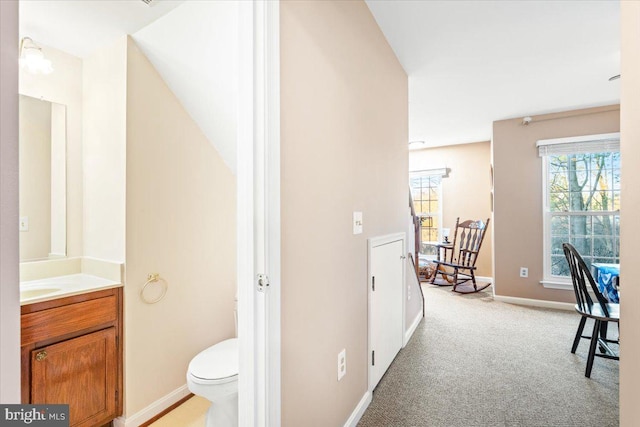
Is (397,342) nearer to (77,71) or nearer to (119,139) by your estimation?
(119,139)

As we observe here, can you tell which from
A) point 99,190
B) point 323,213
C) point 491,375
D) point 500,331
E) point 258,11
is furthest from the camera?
point 500,331

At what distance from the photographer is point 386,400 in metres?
1.83

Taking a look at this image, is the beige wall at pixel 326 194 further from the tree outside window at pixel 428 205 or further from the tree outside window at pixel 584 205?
the tree outside window at pixel 428 205

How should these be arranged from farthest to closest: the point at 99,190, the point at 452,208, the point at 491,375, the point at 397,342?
the point at 452,208, the point at 397,342, the point at 491,375, the point at 99,190

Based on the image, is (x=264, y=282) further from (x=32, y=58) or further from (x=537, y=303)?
(x=537, y=303)

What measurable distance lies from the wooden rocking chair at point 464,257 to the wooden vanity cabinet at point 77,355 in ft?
13.9

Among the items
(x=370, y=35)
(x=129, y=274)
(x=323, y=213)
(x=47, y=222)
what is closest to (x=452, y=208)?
(x=370, y=35)

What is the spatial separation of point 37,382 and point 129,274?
1.94ft

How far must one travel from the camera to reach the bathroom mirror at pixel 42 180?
1750 mm

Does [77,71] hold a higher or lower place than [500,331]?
higher

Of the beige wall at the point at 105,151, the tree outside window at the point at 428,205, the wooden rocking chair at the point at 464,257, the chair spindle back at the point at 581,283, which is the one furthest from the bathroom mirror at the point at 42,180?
the tree outside window at the point at 428,205

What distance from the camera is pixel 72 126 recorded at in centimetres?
190

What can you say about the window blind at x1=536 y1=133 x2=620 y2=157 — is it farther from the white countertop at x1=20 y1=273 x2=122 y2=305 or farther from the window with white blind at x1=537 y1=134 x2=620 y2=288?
the white countertop at x1=20 y1=273 x2=122 y2=305

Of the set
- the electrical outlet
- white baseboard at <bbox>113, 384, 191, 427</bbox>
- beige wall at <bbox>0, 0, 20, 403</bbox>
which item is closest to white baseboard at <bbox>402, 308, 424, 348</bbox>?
the electrical outlet
